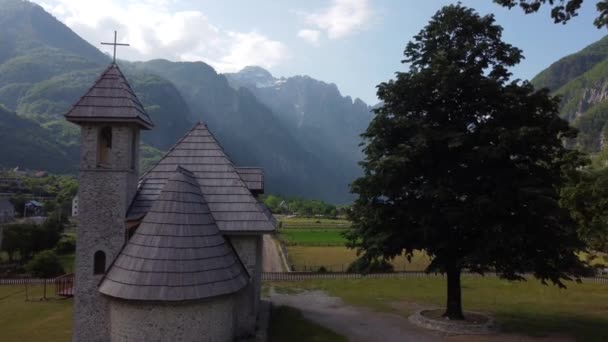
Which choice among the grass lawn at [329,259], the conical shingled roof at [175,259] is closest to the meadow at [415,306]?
the conical shingled roof at [175,259]

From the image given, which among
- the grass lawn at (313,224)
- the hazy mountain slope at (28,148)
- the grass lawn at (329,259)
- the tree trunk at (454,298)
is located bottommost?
the grass lawn at (329,259)

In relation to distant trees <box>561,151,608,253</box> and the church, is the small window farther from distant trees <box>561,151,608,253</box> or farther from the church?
distant trees <box>561,151,608,253</box>

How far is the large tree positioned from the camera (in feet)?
56.0

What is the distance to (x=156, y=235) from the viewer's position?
44.0 ft

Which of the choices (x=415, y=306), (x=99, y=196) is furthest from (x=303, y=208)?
(x=99, y=196)

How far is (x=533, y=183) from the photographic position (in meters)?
17.0

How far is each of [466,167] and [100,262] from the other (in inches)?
576

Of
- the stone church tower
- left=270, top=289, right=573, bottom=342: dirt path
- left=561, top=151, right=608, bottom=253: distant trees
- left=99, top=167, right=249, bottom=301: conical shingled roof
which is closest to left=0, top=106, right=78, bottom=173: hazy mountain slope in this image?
left=270, top=289, right=573, bottom=342: dirt path

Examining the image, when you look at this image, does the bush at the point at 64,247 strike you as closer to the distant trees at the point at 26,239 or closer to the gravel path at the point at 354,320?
the distant trees at the point at 26,239

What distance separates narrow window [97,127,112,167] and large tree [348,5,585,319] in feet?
32.3

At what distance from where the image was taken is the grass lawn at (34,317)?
61.2 ft

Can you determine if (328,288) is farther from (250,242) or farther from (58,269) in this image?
(58,269)

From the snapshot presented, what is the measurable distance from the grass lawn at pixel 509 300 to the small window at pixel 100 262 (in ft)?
45.2

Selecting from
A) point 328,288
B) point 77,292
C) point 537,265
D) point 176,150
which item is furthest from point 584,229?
point 77,292
